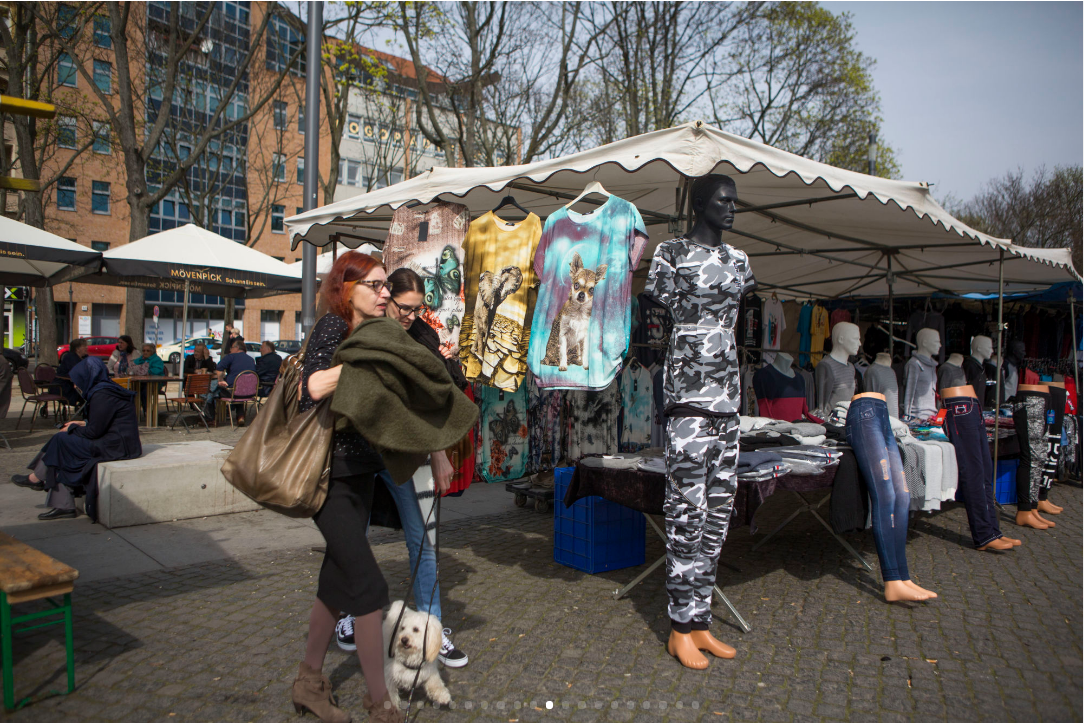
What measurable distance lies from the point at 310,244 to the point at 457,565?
332 cm

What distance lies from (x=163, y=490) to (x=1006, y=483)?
26.1 ft

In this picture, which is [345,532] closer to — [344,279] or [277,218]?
[344,279]

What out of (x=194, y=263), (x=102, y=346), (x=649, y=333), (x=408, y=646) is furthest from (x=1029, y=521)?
(x=102, y=346)

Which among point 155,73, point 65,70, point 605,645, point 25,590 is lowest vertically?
point 605,645

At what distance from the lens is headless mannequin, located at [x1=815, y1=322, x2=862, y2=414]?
19.7ft

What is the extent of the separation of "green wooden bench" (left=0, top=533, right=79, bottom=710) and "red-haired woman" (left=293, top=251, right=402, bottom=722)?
1.10 m

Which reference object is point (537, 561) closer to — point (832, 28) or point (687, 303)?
point (687, 303)

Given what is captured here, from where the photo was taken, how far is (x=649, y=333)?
250 inches

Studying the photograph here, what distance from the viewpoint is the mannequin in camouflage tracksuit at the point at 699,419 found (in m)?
3.34

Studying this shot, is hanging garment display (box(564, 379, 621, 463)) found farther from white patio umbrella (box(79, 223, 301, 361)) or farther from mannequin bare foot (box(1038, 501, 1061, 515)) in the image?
white patio umbrella (box(79, 223, 301, 361))

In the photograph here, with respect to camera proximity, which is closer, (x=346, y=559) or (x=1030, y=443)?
(x=346, y=559)

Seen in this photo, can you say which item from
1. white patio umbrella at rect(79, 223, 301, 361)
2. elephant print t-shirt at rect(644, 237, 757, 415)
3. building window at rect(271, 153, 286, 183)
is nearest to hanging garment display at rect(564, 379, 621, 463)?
elephant print t-shirt at rect(644, 237, 757, 415)

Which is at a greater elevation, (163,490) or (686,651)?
(163,490)

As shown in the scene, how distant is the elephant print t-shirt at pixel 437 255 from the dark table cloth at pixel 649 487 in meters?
1.18
